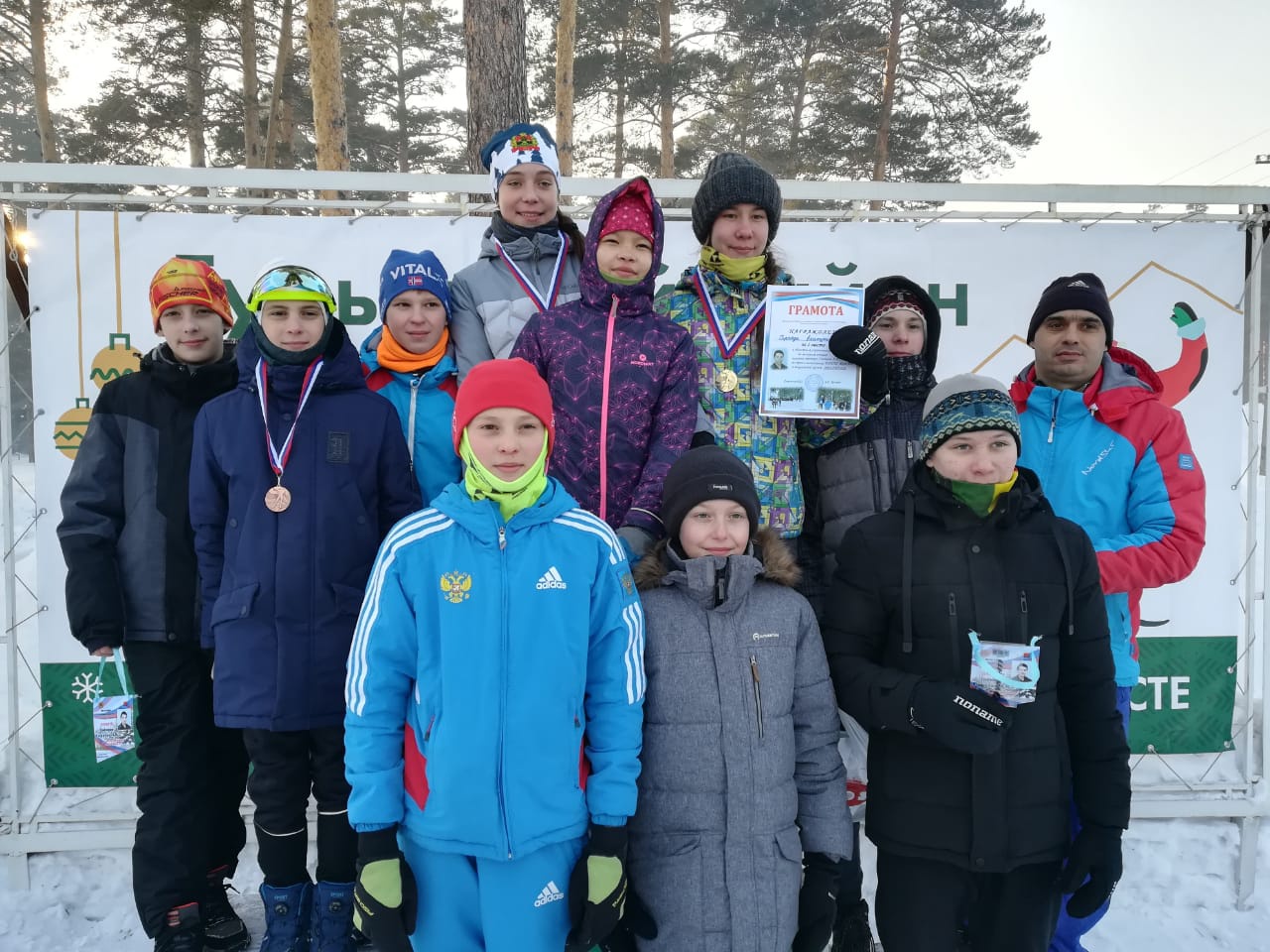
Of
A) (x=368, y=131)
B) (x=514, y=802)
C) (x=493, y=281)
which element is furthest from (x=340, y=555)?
(x=368, y=131)

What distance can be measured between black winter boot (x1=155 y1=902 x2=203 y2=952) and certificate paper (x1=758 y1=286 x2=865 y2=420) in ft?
7.93

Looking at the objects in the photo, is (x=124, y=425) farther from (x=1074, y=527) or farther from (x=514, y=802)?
(x=1074, y=527)

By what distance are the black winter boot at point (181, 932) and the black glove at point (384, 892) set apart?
1.16 meters

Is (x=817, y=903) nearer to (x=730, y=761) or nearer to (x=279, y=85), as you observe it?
(x=730, y=761)

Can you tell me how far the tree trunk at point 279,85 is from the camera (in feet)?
41.2

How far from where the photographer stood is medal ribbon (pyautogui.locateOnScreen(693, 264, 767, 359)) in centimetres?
255

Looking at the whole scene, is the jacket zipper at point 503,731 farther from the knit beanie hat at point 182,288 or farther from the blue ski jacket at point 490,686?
the knit beanie hat at point 182,288

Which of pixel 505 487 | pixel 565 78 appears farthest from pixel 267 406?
pixel 565 78

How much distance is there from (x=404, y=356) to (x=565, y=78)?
1005cm

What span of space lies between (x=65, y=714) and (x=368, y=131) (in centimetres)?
1653

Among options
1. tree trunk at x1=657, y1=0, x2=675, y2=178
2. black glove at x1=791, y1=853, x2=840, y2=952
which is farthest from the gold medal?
tree trunk at x1=657, y1=0, x2=675, y2=178

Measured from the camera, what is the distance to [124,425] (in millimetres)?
2637

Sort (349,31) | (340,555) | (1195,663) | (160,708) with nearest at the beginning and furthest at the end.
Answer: (340,555), (160,708), (1195,663), (349,31)

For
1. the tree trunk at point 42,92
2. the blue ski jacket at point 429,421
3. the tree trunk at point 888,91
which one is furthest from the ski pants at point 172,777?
the tree trunk at point 42,92
